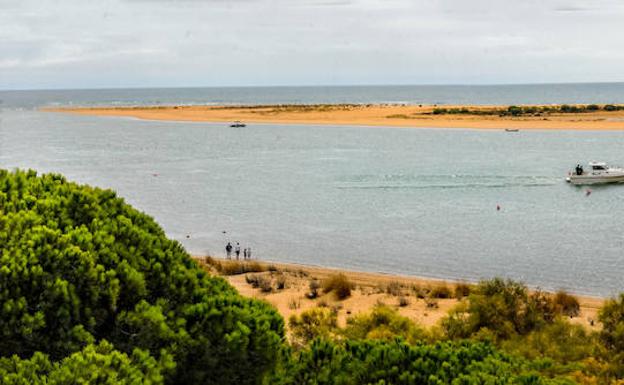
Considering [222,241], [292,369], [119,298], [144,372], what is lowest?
[222,241]

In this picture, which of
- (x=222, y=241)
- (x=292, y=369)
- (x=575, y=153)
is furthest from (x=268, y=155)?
(x=292, y=369)

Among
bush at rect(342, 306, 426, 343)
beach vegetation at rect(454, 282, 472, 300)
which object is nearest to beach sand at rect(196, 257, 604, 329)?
beach vegetation at rect(454, 282, 472, 300)

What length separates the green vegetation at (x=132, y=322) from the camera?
6797mm

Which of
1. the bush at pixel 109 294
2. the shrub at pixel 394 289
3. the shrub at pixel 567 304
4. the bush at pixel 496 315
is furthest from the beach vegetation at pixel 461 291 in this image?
the bush at pixel 109 294

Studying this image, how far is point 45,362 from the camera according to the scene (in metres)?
6.46

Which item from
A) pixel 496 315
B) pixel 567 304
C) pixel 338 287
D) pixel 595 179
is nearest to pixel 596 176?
pixel 595 179

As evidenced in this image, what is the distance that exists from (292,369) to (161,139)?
263ft

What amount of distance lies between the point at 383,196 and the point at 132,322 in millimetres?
36660

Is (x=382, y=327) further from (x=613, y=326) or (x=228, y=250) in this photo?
(x=228, y=250)

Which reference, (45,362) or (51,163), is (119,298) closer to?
(45,362)

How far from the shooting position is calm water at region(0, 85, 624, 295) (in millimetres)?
28109

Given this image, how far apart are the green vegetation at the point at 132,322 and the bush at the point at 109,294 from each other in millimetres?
14

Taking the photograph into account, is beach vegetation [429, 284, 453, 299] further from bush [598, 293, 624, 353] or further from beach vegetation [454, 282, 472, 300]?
bush [598, 293, 624, 353]

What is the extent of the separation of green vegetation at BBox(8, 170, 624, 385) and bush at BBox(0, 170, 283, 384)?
0.05 ft
